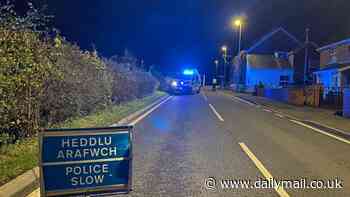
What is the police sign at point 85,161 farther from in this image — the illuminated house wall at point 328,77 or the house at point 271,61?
the house at point 271,61

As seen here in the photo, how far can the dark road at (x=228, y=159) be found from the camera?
5.92m

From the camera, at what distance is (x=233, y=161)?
7.84 metres

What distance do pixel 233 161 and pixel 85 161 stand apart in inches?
155

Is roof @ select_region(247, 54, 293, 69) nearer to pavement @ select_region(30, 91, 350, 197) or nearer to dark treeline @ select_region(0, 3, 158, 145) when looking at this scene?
pavement @ select_region(30, 91, 350, 197)

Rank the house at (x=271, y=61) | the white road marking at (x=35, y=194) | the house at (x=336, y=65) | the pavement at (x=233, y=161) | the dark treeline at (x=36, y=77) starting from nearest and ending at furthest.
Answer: the white road marking at (x=35, y=194)
the pavement at (x=233, y=161)
the dark treeline at (x=36, y=77)
the house at (x=336, y=65)
the house at (x=271, y=61)

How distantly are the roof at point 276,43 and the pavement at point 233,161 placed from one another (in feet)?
186

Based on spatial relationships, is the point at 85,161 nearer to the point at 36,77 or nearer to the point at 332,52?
the point at 36,77

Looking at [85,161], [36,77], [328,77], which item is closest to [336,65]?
[328,77]

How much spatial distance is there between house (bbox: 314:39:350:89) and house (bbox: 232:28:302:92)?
18.8 meters

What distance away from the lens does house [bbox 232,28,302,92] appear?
64.8 metres

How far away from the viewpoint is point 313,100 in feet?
86.1

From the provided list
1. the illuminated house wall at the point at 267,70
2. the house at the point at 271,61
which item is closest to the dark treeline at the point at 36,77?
the house at the point at 271,61

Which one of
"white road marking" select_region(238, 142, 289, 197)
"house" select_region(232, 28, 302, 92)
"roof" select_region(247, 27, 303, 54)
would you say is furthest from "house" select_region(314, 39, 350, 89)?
"white road marking" select_region(238, 142, 289, 197)

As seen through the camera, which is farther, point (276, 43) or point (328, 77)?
point (276, 43)
